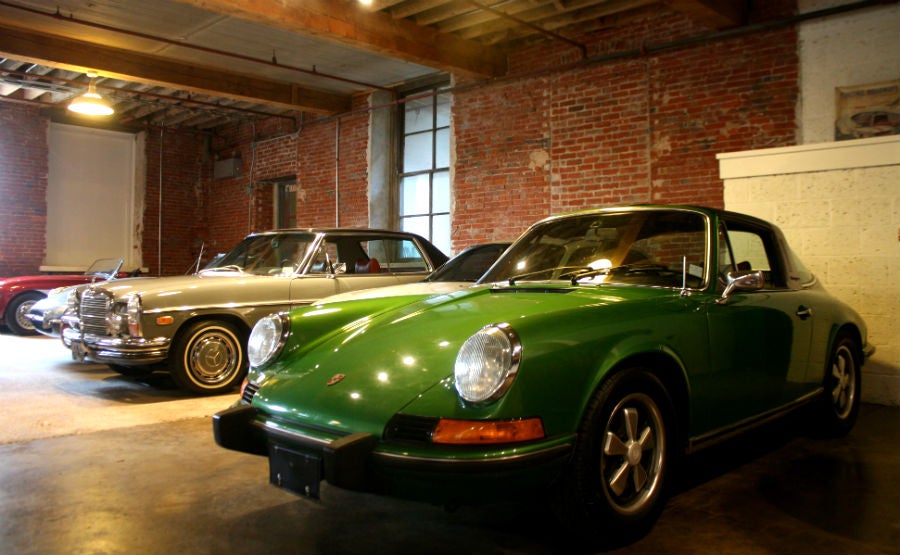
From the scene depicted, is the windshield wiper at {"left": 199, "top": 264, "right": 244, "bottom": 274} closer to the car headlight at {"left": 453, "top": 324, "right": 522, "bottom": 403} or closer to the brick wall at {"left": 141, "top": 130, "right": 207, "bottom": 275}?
the car headlight at {"left": 453, "top": 324, "right": 522, "bottom": 403}

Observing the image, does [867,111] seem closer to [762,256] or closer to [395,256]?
[762,256]

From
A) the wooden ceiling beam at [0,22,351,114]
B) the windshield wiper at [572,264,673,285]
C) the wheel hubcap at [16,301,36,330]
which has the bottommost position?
the wheel hubcap at [16,301,36,330]

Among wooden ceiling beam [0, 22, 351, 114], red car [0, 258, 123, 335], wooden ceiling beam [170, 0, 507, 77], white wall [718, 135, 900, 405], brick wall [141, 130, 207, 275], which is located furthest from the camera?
brick wall [141, 130, 207, 275]

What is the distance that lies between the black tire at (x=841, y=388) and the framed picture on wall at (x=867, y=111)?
269cm

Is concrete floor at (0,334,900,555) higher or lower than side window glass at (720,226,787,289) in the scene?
lower

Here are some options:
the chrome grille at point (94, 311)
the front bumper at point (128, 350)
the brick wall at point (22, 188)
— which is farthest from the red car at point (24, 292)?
the front bumper at point (128, 350)

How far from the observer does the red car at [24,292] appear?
10.6 meters

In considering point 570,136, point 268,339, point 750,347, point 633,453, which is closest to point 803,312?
point 750,347

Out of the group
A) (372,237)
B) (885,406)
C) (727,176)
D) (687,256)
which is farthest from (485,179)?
(687,256)

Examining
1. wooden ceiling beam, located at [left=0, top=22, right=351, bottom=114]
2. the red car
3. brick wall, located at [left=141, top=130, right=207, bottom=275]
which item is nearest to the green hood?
wooden ceiling beam, located at [left=0, top=22, right=351, bottom=114]

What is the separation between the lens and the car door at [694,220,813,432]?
9.91 feet

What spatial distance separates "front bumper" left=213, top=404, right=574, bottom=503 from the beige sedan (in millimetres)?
3842

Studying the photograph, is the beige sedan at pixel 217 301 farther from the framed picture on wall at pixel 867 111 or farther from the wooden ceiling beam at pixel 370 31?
the framed picture on wall at pixel 867 111

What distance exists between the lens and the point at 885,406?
208 inches
